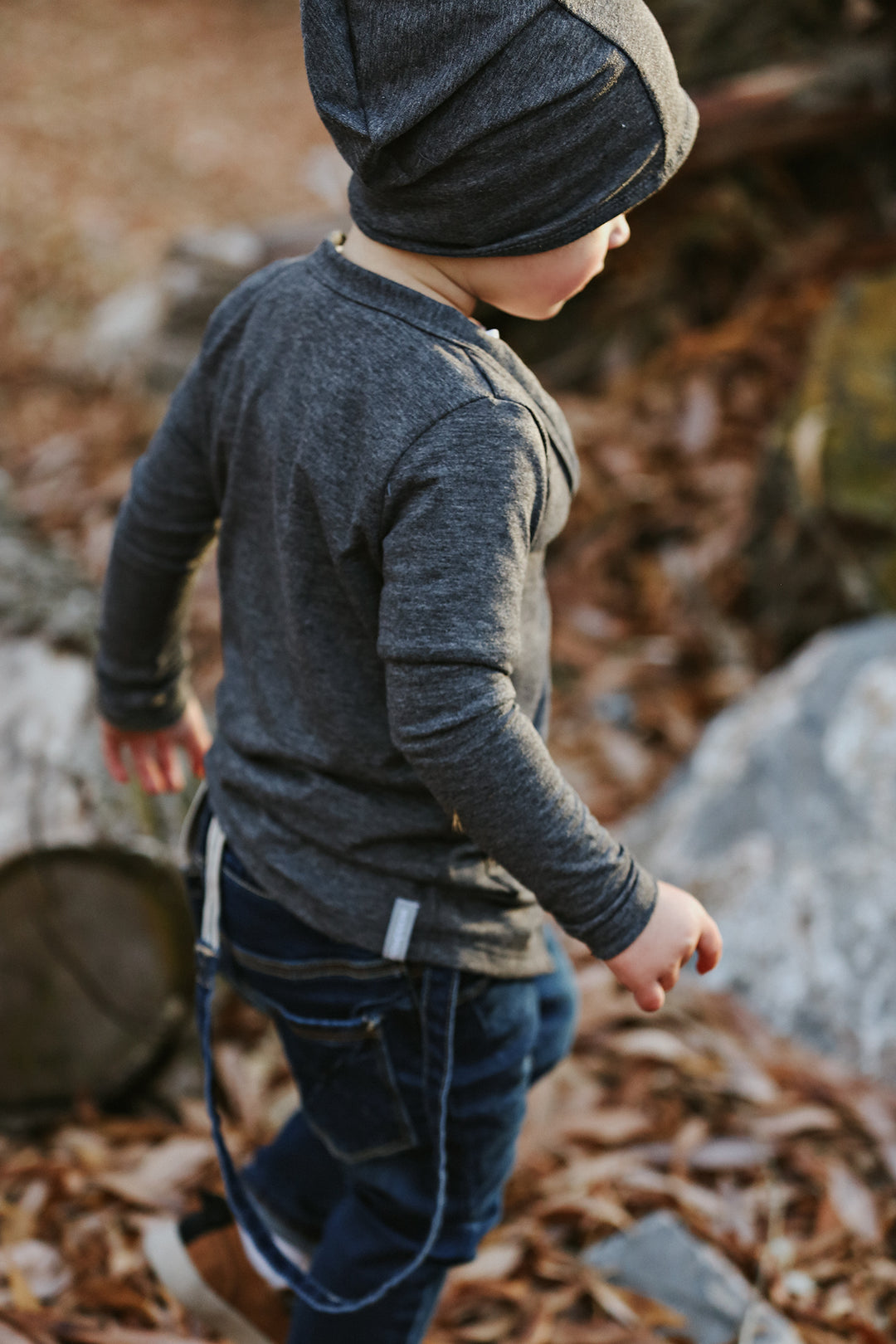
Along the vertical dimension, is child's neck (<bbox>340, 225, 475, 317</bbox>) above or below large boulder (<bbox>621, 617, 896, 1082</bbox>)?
above

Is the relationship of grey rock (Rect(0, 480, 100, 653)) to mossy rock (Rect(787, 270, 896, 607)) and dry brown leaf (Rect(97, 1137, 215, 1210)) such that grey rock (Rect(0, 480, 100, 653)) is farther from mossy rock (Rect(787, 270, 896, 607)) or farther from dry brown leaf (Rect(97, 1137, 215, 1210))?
mossy rock (Rect(787, 270, 896, 607))

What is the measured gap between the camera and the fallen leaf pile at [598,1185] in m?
1.87

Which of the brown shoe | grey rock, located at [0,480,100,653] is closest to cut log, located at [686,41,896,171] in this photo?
grey rock, located at [0,480,100,653]

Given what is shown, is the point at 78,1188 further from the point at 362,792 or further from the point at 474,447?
the point at 474,447

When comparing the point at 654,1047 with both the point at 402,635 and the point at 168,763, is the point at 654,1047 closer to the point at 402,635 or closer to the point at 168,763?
the point at 168,763

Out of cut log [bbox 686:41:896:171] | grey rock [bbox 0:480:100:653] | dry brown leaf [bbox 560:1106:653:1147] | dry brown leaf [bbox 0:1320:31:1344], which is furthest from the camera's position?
cut log [bbox 686:41:896:171]

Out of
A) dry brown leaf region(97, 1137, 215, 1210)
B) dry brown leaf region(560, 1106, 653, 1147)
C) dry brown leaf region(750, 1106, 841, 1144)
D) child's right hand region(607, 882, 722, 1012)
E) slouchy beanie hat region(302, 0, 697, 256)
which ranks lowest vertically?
dry brown leaf region(750, 1106, 841, 1144)

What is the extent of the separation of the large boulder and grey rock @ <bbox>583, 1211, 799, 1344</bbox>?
0.52 m

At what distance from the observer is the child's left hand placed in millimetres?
1761

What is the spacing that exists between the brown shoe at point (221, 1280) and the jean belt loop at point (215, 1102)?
159 mm

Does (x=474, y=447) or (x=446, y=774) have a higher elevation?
(x=474, y=447)

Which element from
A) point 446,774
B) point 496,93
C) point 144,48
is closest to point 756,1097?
point 446,774

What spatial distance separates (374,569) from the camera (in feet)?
4.06

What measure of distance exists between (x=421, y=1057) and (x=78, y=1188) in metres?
1.02
